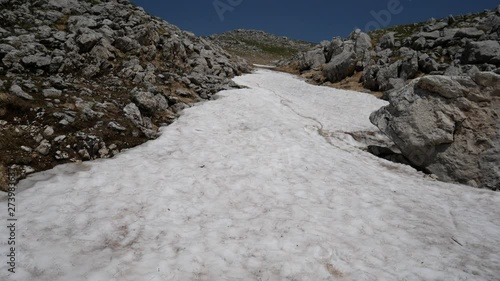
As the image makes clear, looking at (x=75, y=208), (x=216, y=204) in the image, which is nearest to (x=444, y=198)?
(x=216, y=204)

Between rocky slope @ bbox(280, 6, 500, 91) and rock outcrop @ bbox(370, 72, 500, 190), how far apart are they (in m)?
14.1

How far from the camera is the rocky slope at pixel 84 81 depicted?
1110 centimetres

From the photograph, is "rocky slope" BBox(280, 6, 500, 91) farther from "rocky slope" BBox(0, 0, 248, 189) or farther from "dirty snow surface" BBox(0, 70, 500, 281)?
"dirty snow surface" BBox(0, 70, 500, 281)

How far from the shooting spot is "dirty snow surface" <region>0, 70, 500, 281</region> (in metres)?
6.77

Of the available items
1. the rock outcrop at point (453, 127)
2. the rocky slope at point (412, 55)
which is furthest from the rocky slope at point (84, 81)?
the rocky slope at point (412, 55)

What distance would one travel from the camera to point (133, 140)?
1327cm

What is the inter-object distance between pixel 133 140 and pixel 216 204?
611cm

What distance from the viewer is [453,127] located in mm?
12367

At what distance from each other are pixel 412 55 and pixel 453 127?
22.1 m

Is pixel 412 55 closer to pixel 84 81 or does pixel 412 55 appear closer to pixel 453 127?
pixel 453 127

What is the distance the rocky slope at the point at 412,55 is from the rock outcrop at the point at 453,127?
14.1 m

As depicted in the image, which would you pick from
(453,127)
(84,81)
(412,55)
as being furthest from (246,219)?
(412,55)

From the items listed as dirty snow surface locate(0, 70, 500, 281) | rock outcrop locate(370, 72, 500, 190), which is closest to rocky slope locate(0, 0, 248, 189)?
dirty snow surface locate(0, 70, 500, 281)

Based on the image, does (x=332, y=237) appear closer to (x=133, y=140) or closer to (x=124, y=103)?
(x=133, y=140)
